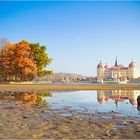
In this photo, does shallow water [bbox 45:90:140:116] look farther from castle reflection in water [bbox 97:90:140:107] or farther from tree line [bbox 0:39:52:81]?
tree line [bbox 0:39:52:81]

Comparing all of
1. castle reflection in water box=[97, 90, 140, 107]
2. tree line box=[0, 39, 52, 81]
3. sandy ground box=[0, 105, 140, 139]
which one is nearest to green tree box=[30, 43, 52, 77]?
tree line box=[0, 39, 52, 81]

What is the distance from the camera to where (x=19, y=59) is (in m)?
80.9

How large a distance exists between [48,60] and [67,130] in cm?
7718

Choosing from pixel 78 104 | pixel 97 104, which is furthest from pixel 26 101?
pixel 97 104

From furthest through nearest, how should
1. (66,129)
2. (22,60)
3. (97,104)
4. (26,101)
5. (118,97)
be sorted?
(22,60) < (118,97) < (26,101) < (97,104) < (66,129)

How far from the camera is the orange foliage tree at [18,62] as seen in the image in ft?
262

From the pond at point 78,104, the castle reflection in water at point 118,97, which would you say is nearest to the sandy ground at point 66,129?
the pond at point 78,104

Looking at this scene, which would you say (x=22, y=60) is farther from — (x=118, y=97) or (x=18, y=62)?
(x=118, y=97)

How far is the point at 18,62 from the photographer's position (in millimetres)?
80250

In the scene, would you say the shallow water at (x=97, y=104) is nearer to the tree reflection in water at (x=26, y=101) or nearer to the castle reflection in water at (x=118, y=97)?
the castle reflection in water at (x=118, y=97)

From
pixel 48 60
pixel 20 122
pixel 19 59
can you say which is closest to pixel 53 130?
pixel 20 122

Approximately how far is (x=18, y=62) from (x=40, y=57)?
9.42 m

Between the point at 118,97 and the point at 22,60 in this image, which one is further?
the point at 22,60

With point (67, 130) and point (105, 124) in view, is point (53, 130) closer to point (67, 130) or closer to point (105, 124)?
Result: point (67, 130)
